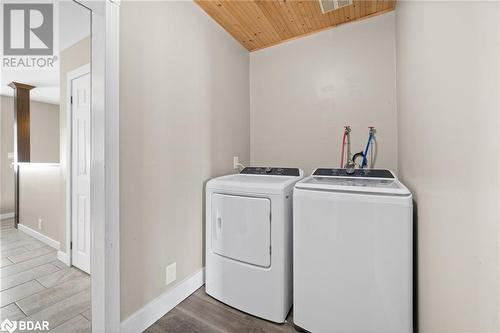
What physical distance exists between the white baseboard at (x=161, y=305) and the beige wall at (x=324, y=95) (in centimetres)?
146

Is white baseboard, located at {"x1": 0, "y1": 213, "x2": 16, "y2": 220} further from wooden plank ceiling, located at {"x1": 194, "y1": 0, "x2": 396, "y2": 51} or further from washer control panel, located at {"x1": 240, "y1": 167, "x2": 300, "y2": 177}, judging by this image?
wooden plank ceiling, located at {"x1": 194, "y1": 0, "x2": 396, "y2": 51}

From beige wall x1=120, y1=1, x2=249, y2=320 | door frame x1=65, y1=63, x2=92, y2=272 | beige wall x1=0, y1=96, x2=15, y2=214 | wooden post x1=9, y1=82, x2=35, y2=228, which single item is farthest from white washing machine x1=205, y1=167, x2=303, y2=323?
beige wall x1=0, y1=96, x2=15, y2=214

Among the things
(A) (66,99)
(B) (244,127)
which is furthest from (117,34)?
(A) (66,99)

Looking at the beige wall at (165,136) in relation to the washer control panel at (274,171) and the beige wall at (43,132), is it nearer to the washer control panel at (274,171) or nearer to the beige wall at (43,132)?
the washer control panel at (274,171)

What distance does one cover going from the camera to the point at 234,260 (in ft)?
5.32

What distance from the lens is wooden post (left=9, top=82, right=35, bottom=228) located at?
351 centimetres

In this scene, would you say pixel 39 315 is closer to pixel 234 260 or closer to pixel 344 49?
pixel 234 260

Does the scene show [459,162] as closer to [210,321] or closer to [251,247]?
[251,247]

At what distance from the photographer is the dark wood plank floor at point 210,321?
1.43m

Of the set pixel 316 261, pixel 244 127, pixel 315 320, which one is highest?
pixel 244 127

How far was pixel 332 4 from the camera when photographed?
1.87 m

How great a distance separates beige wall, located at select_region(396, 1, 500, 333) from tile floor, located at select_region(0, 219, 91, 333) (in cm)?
208

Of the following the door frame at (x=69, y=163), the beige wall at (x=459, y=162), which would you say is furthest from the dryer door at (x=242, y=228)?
the door frame at (x=69, y=163)

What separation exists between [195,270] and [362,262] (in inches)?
51.4
